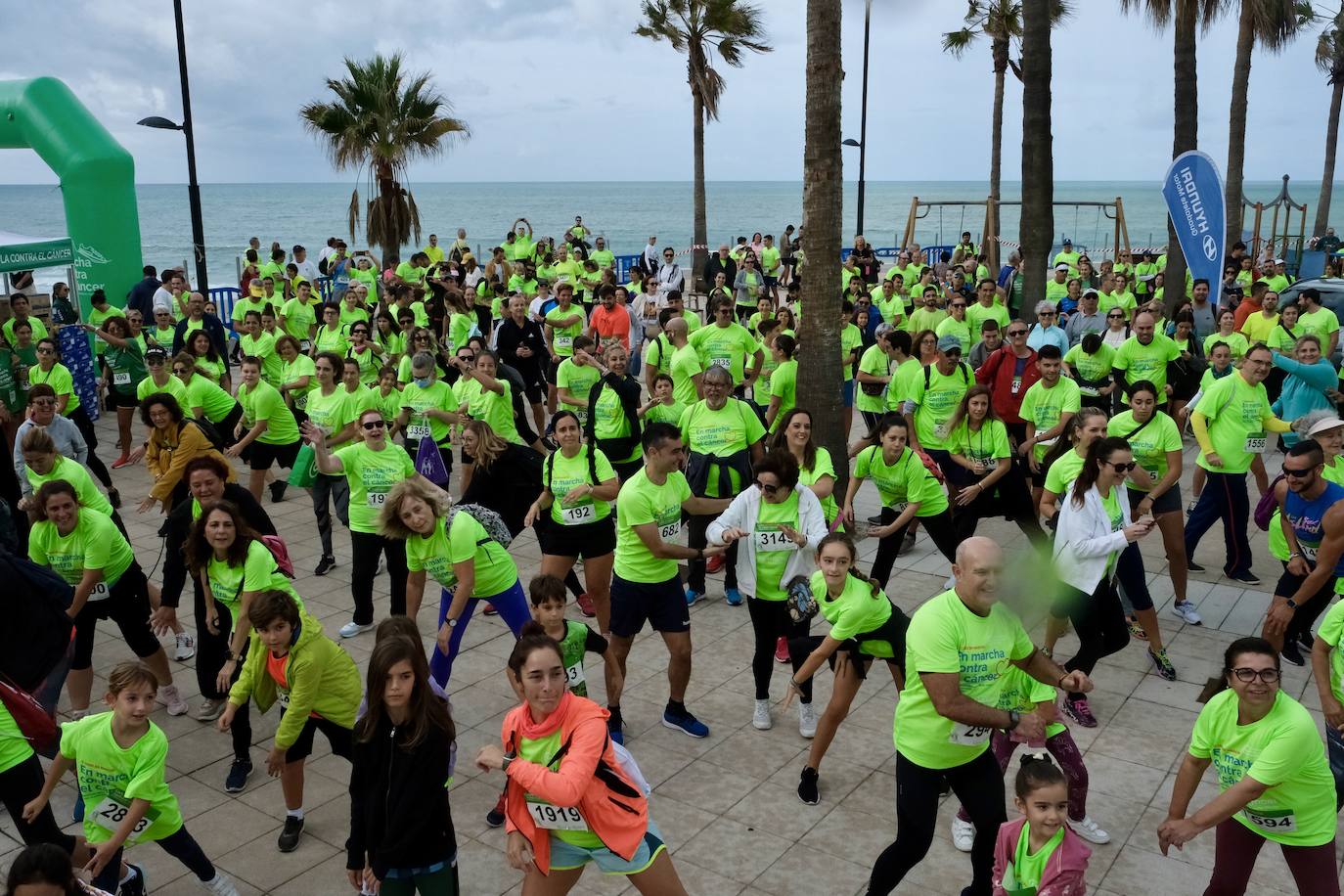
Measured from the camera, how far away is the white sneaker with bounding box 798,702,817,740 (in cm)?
679

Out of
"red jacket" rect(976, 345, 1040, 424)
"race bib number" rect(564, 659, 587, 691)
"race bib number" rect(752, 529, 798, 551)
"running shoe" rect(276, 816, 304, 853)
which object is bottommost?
"running shoe" rect(276, 816, 304, 853)

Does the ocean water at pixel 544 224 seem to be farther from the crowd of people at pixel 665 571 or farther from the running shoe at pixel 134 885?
the running shoe at pixel 134 885

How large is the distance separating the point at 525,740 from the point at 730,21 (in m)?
26.8

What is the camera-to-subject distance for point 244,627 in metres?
6.02

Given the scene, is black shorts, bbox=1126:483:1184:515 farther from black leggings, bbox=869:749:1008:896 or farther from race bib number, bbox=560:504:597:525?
black leggings, bbox=869:749:1008:896

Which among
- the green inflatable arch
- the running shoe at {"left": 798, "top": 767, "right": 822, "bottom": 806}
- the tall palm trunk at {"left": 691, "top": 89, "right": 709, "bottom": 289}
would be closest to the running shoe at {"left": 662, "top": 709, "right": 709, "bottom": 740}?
the running shoe at {"left": 798, "top": 767, "right": 822, "bottom": 806}

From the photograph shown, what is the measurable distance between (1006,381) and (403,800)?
7.83 m

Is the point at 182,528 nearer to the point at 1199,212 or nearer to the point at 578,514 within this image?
the point at 578,514

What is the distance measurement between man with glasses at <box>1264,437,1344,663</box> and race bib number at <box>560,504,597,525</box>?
4.15 m

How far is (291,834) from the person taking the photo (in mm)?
5746

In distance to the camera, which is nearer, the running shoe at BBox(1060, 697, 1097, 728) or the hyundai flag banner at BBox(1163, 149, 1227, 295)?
the running shoe at BBox(1060, 697, 1097, 728)

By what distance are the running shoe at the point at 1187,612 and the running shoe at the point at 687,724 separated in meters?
4.05

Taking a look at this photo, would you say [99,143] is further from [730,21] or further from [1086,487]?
[1086,487]

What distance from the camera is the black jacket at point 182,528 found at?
6566 millimetres
